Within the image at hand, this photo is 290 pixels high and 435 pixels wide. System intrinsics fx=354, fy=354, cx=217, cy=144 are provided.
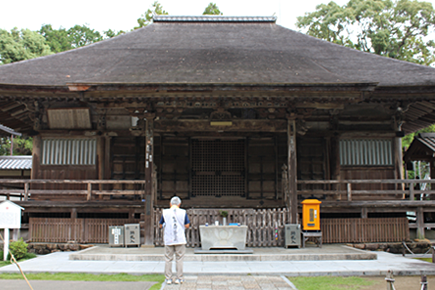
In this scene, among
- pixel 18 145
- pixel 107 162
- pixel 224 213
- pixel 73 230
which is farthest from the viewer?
pixel 18 145

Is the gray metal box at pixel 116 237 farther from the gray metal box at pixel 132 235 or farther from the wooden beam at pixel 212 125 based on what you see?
the wooden beam at pixel 212 125

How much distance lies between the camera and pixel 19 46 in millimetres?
29547

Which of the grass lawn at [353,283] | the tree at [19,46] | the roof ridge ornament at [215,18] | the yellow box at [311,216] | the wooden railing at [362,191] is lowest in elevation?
the grass lawn at [353,283]

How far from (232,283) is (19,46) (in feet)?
100.0

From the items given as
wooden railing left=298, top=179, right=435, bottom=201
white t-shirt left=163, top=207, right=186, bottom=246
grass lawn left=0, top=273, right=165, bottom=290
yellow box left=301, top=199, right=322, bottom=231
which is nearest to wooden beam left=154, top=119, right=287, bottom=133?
wooden railing left=298, top=179, right=435, bottom=201

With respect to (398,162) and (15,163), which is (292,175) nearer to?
(398,162)

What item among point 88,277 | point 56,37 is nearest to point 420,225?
point 88,277

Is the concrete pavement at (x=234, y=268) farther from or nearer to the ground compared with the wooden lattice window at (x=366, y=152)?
nearer to the ground

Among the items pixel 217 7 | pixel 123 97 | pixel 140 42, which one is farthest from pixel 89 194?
pixel 217 7

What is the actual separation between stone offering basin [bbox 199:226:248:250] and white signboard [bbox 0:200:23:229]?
491 cm

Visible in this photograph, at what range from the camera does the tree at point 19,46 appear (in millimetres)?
28734

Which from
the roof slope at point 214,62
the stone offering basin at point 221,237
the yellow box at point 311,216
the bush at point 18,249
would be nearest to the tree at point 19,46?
the roof slope at point 214,62

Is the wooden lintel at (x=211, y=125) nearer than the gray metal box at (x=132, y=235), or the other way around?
the gray metal box at (x=132, y=235)

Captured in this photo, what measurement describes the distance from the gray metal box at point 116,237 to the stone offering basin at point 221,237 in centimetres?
249
